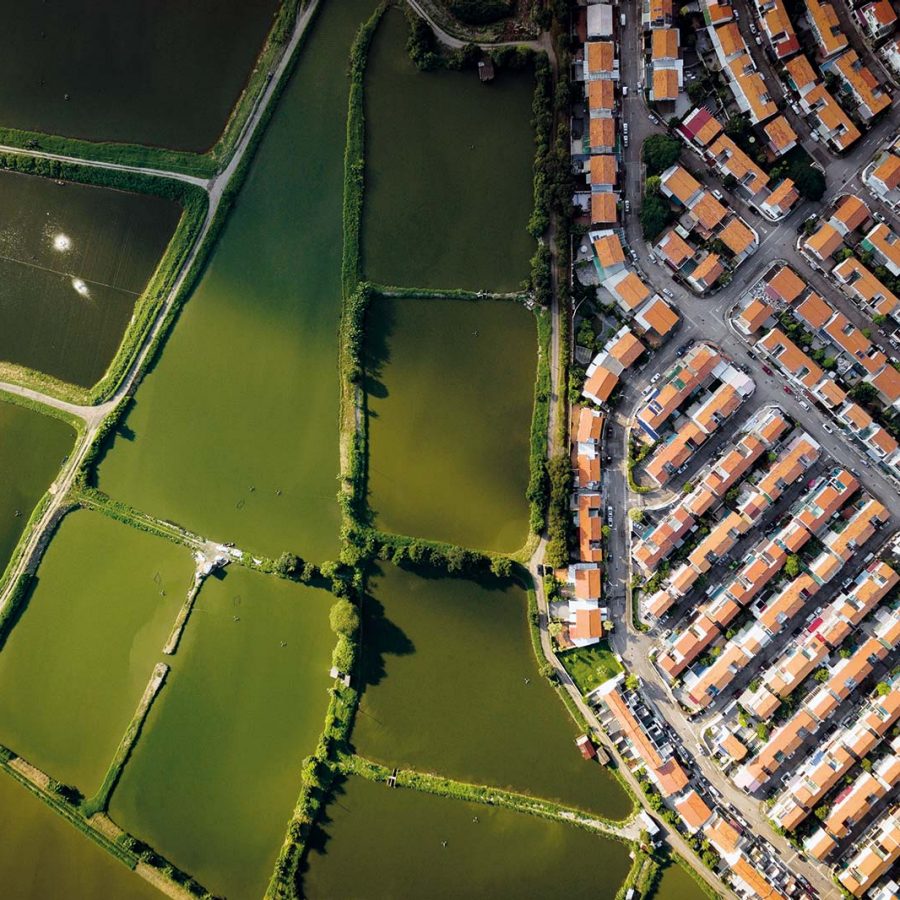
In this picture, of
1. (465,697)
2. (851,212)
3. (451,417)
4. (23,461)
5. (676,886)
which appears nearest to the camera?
(851,212)

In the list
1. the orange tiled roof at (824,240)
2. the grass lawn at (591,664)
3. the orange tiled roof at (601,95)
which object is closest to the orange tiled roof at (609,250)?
the orange tiled roof at (601,95)

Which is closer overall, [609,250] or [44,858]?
[609,250]

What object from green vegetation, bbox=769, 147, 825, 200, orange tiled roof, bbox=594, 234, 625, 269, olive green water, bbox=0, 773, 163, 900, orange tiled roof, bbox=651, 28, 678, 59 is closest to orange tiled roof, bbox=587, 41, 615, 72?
orange tiled roof, bbox=651, 28, 678, 59

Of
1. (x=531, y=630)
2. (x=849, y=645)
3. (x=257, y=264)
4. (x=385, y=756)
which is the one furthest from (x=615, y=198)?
(x=385, y=756)

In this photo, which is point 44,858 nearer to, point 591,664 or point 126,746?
point 126,746

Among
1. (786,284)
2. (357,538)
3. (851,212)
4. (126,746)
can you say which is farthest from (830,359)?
(126,746)

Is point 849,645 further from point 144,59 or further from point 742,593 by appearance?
point 144,59

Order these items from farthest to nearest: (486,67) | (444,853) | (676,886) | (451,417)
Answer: (451,417)
(444,853)
(486,67)
(676,886)

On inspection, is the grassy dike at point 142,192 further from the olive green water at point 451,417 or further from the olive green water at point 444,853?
the olive green water at point 444,853
